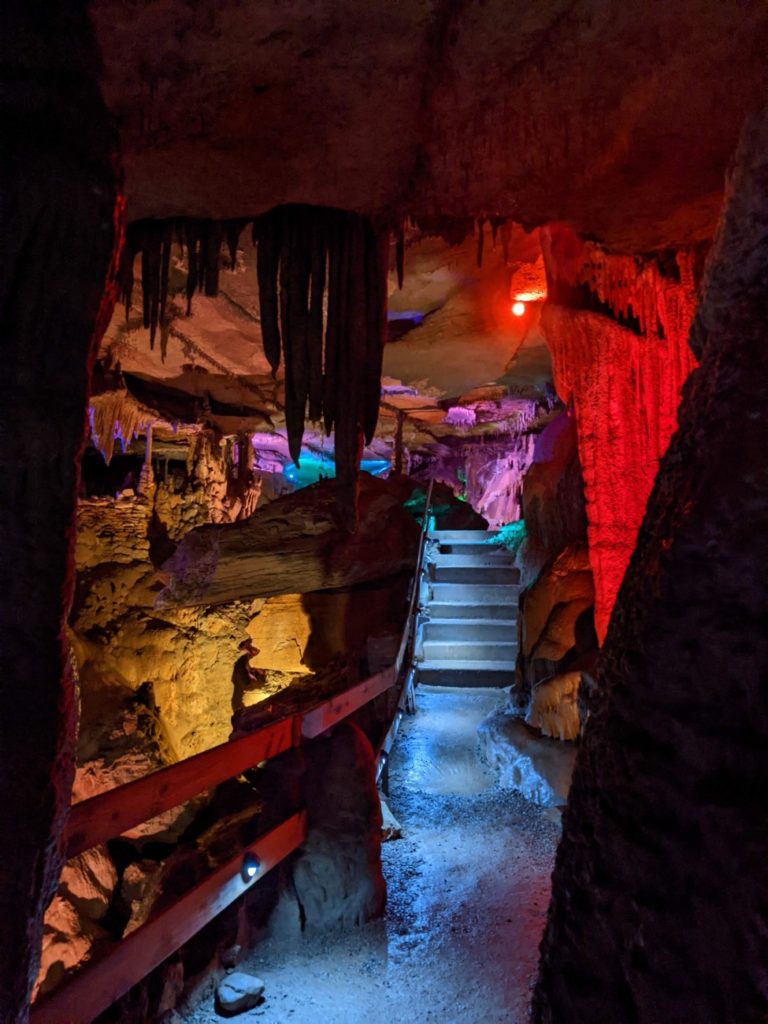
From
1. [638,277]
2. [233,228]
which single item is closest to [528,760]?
[638,277]

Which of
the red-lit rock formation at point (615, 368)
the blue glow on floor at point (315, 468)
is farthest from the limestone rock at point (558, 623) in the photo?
the blue glow on floor at point (315, 468)

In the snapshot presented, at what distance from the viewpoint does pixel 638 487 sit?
21.0 feet

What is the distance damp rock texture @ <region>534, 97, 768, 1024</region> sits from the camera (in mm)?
996

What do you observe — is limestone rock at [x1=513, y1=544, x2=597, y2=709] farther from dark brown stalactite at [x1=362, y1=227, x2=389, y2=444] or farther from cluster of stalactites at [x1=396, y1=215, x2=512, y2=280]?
cluster of stalactites at [x1=396, y1=215, x2=512, y2=280]

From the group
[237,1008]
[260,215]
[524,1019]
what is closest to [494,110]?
[260,215]

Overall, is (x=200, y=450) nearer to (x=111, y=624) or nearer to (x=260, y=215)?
(x=111, y=624)

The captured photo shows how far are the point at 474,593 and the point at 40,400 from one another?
8611 mm

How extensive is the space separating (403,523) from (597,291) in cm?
481

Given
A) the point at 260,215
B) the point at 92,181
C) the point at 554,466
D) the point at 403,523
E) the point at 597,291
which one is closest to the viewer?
the point at 92,181

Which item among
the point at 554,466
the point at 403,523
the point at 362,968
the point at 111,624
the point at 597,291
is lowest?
the point at 362,968

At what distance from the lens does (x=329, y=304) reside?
5121 millimetres

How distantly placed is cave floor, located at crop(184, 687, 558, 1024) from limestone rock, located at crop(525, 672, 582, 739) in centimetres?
98

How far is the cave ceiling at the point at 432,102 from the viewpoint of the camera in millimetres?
3371

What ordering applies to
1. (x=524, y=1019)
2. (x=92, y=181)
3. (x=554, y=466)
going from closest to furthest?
(x=92, y=181) < (x=524, y=1019) < (x=554, y=466)
